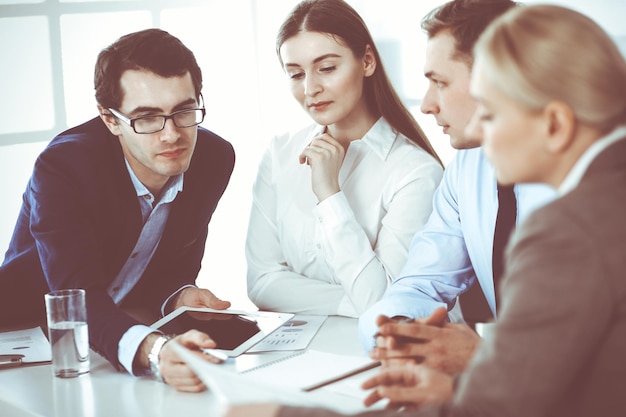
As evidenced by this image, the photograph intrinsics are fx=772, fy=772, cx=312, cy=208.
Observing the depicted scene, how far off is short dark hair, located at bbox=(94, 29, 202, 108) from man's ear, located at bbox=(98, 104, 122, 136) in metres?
0.02

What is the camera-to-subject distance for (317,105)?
2.23m

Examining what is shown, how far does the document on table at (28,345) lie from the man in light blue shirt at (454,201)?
28.0 inches

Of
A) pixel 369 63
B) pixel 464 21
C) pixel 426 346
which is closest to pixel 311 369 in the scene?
pixel 426 346

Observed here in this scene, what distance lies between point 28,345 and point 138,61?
760mm

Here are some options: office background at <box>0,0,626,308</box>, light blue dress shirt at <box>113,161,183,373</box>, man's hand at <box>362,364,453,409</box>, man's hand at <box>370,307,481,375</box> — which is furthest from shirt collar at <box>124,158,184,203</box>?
office background at <box>0,0,626,308</box>

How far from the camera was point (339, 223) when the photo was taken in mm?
2119

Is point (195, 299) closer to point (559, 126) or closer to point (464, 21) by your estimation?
point (464, 21)

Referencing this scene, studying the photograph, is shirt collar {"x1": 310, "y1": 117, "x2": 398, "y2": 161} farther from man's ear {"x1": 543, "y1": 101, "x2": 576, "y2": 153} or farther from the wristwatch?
man's ear {"x1": 543, "y1": 101, "x2": 576, "y2": 153}

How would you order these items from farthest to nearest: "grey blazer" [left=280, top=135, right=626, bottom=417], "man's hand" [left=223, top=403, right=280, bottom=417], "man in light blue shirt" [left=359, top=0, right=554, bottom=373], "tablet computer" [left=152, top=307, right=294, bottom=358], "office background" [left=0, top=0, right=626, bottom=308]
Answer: "office background" [left=0, top=0, right=626, bottom=308] → "man in light blue shirt" [left=359, top=0, right=554, bottom=373] → "tablet computer" [left=152, top=307, right=294, bottom=358] → "man's hand" [left=223, top=403, right=280, bottom=417] → "grey blazer" [left=280, top=135, right=626, bottom=417]

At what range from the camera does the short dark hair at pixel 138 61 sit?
6.57 feet

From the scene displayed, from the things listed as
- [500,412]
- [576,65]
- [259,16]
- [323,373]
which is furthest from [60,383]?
[259,16]

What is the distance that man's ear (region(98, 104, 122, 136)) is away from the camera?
207cm

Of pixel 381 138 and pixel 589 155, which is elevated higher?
pixel 589 155

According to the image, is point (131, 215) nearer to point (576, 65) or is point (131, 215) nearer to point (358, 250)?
point (358, 250)
